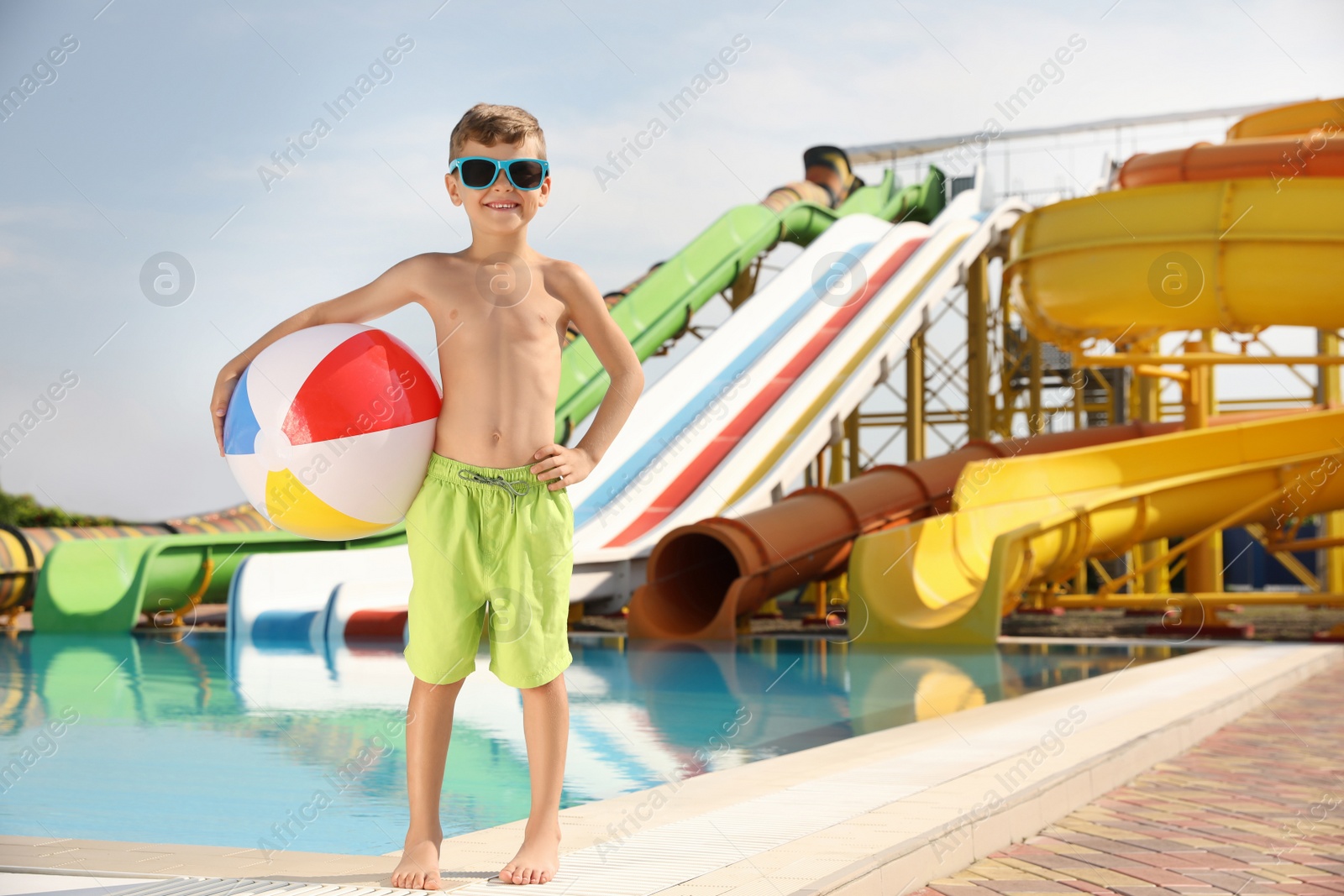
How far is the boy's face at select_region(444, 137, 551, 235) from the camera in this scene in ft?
8.11

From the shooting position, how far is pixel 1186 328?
11.9 meters

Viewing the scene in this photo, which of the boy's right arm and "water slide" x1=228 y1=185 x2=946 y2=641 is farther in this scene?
"water slide" x1=228 y1=185 x2=946 y2=641

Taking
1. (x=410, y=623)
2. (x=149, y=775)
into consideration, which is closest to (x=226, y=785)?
(x=149, y=775)

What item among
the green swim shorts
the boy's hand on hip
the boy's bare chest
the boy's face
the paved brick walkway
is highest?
the boy's face

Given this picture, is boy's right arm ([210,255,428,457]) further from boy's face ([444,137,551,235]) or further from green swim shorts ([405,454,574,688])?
green swim shorts ([405,454,574,688])

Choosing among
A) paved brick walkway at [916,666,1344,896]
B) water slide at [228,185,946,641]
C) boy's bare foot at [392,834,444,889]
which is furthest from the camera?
water slide at [228,185,946,641]

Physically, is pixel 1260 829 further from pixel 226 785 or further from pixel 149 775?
pixel 149 775

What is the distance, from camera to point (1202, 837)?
127 inches

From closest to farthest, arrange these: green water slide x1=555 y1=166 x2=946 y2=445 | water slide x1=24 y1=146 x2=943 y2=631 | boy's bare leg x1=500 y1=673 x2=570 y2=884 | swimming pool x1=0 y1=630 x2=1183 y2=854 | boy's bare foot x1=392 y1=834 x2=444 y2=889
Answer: boy's bare foot x1=392 y1=834 x2=444 y2=889 → boy's bare leg x1=500 y1=673 x2=570 y2=884 → swimming pool x1=0 y1=630 x2=1183 y2=854 → water slide x1=24 y1=146 x2=943 y2=631 → green water slide x1=555 y1=166 x2=946 y2=445

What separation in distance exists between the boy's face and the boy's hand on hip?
1.42ft

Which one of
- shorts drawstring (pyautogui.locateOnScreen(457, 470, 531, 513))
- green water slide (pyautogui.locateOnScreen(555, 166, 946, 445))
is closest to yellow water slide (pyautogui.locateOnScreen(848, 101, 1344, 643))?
green water slide (pyautogui.locateOnScreen(555, 166, 946, 445))

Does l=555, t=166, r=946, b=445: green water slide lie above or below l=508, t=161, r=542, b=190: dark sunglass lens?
above

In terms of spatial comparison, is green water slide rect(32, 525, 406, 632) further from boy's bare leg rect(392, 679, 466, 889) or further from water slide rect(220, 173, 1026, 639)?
boy's bare leg rect(392, 679, 466, 889)

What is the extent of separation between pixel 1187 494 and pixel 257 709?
8469mm
